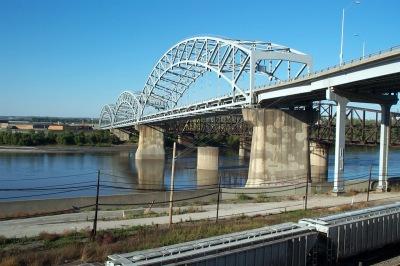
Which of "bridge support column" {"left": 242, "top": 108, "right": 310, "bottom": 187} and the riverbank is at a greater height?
"bridge support column" {"left": 242, "top": 108, "right": 310, "bottom": 187}

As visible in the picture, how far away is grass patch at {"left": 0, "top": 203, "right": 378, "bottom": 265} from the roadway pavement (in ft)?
6.79

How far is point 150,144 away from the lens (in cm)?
10581

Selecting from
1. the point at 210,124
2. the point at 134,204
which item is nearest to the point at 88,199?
the point at 134,204

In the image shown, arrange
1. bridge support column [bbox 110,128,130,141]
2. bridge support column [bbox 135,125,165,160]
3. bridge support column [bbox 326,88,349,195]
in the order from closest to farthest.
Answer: bridge support column [bbox 326,88,349,195] → bridge support column [bbox 135,125,165,160] → bridge support column [bbox 110,128,130,141]

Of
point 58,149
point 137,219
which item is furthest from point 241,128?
point 137,219

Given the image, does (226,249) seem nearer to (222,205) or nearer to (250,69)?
(222,205)

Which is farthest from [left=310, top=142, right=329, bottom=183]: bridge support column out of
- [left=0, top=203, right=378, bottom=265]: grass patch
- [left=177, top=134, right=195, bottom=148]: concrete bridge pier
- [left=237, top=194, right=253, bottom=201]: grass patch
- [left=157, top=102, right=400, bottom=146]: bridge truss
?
[left=0, top=203, right=378, bottom=265]: grass patch

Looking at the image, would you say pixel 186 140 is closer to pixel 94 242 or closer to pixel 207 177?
pixel 207 177

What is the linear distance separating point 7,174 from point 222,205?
43.7 meters

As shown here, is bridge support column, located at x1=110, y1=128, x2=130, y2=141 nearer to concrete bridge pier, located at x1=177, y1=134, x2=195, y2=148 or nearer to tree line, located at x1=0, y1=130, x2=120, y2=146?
tree line, located at x1=0, y1=130, x2=120, y2=146

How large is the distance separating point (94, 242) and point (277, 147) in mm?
31755

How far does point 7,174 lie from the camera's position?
62875mm

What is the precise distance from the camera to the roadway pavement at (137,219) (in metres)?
19.3

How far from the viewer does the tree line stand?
436ft
